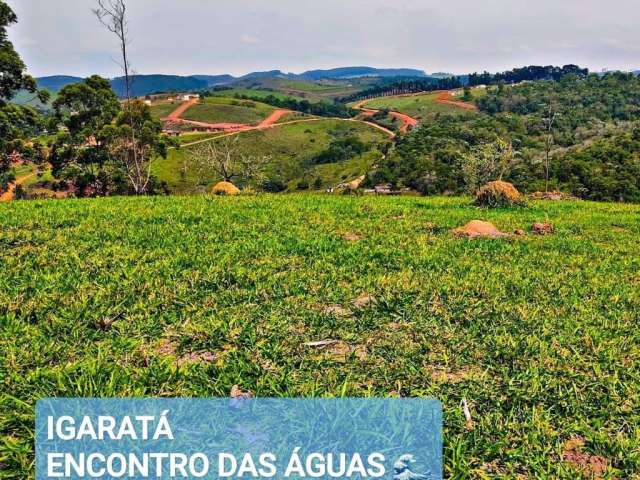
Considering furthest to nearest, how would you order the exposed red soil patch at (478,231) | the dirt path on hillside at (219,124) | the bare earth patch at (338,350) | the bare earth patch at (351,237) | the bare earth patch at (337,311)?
the dirt path on hillside at (219,124), the exposed red soil patch at (478,231), the bare earth patch at (351,237), the bare earth patch at (337,311), the bare earth patch at (338,350)

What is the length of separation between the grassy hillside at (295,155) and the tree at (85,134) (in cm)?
4368

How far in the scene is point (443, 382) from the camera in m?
4.58

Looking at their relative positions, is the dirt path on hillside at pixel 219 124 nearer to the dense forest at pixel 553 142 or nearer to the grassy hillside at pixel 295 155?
the grassy hillside at pixel 295 155

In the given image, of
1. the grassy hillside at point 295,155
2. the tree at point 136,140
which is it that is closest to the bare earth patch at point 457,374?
the tree at point 136,140

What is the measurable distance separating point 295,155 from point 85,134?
10872 centimetres

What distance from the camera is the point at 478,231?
1182 centimetres

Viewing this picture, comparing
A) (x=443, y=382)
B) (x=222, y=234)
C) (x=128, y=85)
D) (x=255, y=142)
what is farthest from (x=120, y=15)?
(x=255, y=142)

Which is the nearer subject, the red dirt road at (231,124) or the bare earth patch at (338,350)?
the bare earth patch at (338,350)

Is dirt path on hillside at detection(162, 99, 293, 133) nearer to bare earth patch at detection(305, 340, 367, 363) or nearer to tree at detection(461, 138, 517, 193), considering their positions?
tree at detection(461, 138, 517, 193)

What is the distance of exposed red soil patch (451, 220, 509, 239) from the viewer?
38.2ft

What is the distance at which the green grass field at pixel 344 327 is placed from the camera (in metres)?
3.96

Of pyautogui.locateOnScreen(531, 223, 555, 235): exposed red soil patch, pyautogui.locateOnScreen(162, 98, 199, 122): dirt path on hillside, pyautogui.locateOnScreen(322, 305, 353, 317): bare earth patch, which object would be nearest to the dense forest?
pyautogui.locateOnScreen(531, 223, 555, 235): exposed red soil patch

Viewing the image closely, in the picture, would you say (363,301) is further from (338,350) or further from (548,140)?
(548,140)

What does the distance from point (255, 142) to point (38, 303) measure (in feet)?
467
